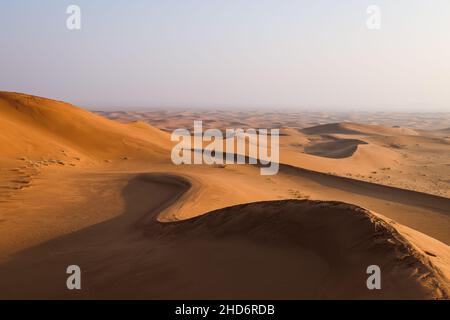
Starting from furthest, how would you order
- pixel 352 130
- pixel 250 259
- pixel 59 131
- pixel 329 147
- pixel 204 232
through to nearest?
pixel 352 130 → pixel 329 147 → pixel 59 131 → pixel 204 232 → pixel 250 259

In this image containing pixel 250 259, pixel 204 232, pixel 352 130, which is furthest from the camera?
pixel 352 130

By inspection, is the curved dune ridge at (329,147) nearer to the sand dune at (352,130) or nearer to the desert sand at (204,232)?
the sand dune at (352,130)

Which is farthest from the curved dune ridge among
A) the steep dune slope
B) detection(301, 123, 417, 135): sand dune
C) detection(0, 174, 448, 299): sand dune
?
detection(0, 174, 448, 299): sand dune

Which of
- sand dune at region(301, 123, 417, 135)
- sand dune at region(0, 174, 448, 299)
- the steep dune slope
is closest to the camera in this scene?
sand dune at region(0, 174, 448, 299)

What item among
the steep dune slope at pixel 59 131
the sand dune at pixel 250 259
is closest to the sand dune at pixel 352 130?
the steep dune slope at pixel 59 131

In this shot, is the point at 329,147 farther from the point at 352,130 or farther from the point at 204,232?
the point at 204,232

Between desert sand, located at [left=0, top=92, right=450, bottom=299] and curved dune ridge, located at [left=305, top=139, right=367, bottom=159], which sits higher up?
desert sand, located at [left=0, top=92, right=450, bottom=299]

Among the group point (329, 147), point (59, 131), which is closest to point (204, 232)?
point (59, 131)

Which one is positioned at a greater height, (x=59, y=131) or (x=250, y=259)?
(x=59, y=131)

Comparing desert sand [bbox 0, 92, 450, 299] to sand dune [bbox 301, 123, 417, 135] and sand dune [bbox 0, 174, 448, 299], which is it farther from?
sand dune [bbox 301, 123, 417, 135]
